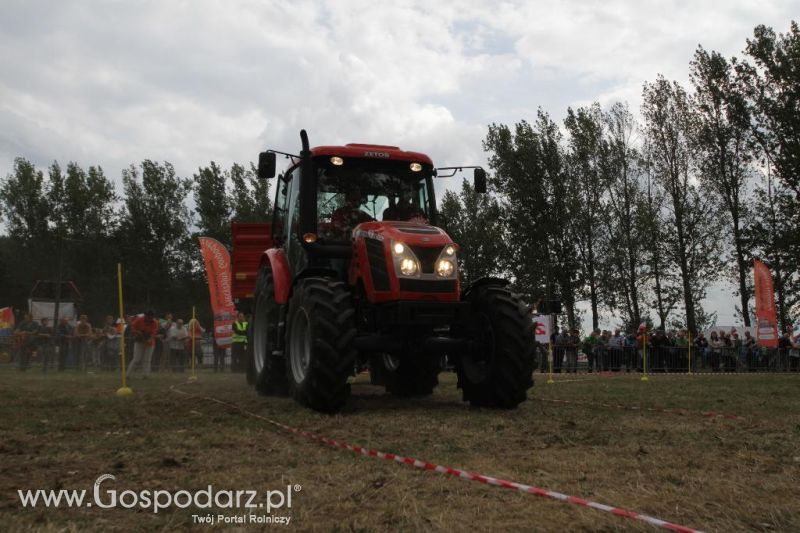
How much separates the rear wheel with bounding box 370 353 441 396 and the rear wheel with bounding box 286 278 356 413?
7.44 feet

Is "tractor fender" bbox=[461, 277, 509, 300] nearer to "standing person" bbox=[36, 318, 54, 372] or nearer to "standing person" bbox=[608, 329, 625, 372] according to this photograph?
"standing person" bbox=[36, 318, 54, 372]

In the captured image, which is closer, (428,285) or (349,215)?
(428,285)

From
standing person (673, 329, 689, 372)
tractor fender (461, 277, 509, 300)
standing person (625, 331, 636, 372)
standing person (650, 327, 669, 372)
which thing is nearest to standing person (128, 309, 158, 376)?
tractor fender (461, 277, 509, 300)

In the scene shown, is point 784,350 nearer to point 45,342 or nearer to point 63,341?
point 63,341

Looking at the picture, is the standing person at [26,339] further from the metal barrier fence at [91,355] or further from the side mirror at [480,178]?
the side mirror at [480,178]

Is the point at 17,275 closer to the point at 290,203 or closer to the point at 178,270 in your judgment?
the point at 178,270

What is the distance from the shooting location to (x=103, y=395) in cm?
1012

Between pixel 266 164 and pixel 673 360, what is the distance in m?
19.4

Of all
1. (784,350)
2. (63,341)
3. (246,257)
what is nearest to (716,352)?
(784,350)

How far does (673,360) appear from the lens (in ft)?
79.7

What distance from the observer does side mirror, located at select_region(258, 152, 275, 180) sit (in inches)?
327

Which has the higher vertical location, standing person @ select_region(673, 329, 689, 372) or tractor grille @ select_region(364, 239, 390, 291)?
tractor grille @ select_region(364, 239, 390, 291)

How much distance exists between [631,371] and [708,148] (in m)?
15.2

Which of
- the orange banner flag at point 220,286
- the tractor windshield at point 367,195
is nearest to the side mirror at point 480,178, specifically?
the tractor windshield at point 367,195
